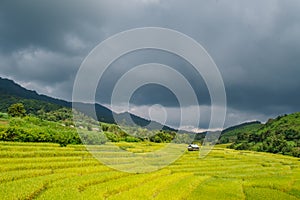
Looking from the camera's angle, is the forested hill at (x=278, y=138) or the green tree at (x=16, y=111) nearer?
the green tree at (x=16, y=111)

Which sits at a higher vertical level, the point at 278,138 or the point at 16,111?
the point at 278,138

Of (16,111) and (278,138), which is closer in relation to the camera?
(16,111)

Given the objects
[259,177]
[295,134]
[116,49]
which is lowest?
[259,177]

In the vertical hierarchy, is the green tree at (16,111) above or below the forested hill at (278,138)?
below

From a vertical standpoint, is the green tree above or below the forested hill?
below

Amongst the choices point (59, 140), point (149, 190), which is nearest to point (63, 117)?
point (59, 140)

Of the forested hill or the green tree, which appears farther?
the forested hill

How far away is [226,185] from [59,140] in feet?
134

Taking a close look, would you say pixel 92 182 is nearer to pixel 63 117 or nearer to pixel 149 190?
pixel 149 190

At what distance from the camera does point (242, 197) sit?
21125 millimetres

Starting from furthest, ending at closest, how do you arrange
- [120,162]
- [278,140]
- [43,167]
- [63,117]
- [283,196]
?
[63,117] → [278,140] → [120,162] → [43,167] → [283,196]

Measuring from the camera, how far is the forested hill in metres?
112

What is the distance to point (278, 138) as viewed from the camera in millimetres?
125500

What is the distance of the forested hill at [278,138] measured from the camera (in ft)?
366
